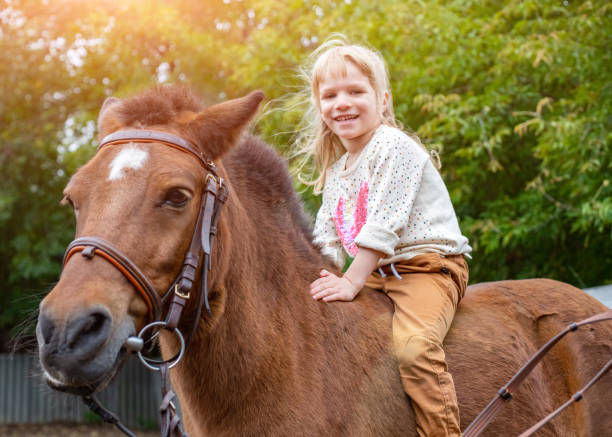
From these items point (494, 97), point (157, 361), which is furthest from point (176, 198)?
point (494, 97)

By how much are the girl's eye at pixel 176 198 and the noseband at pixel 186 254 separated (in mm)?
96

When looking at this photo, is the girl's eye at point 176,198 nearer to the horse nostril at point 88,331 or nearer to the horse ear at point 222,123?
A: the horse ear at point 222,123

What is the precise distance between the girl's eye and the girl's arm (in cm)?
83

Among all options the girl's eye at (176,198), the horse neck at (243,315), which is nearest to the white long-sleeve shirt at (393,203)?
the horse neck at (243,315)

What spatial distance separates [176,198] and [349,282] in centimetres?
96

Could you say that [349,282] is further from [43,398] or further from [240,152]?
[43,398]

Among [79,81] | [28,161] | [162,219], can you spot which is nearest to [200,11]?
[79,81]

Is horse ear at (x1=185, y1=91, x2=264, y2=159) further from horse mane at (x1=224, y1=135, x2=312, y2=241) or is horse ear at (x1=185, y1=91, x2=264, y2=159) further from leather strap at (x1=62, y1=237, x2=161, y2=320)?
leather strap at (x1=62, y1=237, x2=161, y2=320)

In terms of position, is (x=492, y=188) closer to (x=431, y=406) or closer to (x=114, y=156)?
(x=431, y=406)

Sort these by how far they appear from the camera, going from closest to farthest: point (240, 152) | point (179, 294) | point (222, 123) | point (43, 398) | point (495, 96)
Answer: point (179, 294) < point (222, 123) < point (240, 152) < point (495, 96) < point (43, 398)

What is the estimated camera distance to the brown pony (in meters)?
2.07

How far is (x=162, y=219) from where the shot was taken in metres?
2.24

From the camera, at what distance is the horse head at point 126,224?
1.96m

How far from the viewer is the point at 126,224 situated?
7.07 ft
